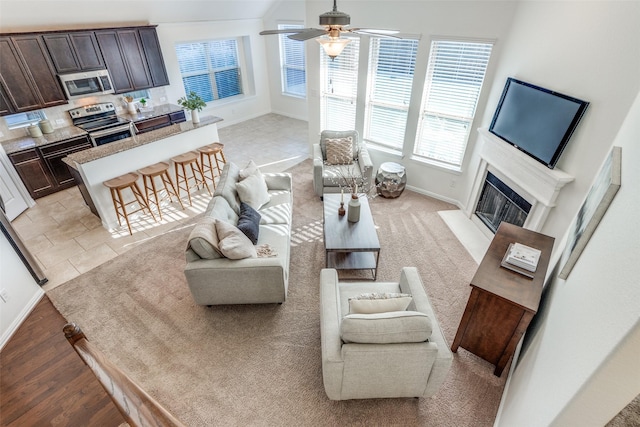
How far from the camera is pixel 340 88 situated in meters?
5.62

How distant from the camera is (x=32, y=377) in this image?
2744 millimetres

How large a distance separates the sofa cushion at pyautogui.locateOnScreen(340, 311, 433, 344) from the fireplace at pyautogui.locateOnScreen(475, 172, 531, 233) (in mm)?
2505

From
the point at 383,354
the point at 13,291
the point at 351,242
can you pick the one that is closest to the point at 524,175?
the point at 351,242

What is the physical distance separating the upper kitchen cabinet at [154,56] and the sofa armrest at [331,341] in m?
6.28

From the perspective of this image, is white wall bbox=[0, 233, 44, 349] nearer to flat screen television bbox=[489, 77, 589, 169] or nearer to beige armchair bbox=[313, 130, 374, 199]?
beige armchair bbox=[313, 130, 374, 199]

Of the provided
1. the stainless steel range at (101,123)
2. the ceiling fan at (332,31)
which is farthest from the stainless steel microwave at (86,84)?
the ceiling fan at (332,31)

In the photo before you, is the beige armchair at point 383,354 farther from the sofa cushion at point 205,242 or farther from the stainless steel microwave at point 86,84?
the stainless steel microwave at point 86,84

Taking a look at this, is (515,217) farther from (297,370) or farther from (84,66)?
(84,66)

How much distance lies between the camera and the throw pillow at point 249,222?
3.39 metres

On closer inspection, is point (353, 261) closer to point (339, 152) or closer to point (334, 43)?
point (339, 152)

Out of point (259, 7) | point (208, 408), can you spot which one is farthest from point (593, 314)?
point (259, 7)

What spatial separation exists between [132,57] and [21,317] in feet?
16.6

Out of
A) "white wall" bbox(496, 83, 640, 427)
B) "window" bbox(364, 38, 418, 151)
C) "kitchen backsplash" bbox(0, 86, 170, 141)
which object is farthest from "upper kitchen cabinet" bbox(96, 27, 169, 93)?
"white wall" bbox(496, 83, 640, 427)

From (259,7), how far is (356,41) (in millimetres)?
3749
